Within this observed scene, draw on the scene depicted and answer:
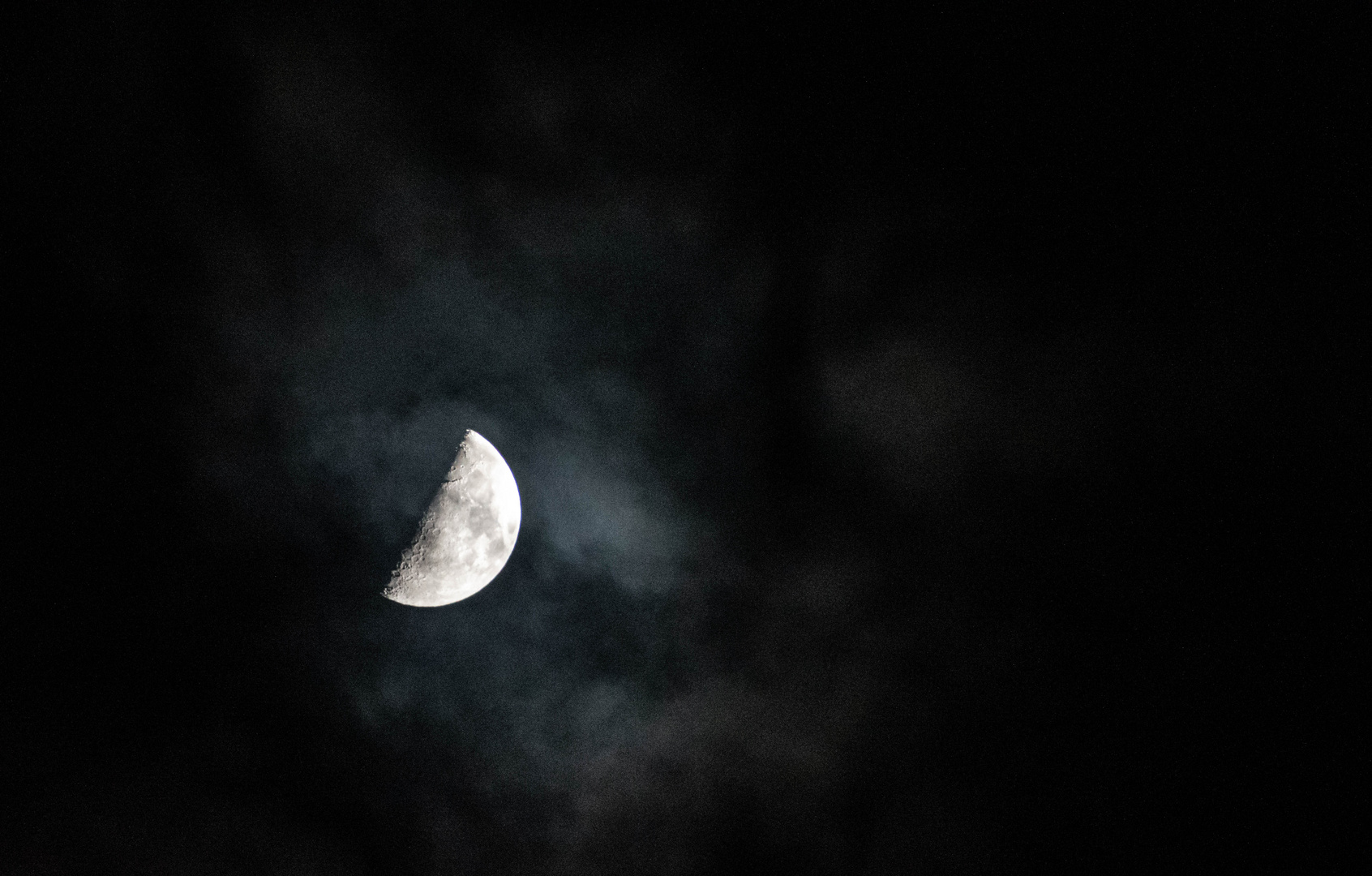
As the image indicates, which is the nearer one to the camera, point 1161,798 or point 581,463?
point 1161,798

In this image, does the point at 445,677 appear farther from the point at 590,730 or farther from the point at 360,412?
the point at 360,412

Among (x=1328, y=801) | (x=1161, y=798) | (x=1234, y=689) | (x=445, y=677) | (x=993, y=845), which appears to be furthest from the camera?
(x=445, y=677)

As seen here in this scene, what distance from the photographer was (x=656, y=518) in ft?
31.1

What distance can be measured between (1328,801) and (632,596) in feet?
29.1

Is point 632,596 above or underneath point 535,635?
above

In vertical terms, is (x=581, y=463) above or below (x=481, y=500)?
above

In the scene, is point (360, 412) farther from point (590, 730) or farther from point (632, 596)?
point (590, 730)

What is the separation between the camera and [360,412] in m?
8.56

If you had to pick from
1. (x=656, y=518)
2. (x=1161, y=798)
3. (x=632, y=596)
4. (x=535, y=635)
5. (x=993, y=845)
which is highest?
(x=656, y=518)

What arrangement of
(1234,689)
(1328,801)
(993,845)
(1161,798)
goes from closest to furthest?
1. (1328,801)
2. (1234,689)
3. (1161,798)
4. (993,845)

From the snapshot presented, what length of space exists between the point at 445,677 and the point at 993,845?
8595mm

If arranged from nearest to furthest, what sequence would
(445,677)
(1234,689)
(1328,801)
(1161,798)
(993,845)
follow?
(1328,801), (1234,689), (1161,798), (993,845), (445,677)

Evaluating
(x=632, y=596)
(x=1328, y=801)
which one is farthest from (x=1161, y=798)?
(x=632, y=596)

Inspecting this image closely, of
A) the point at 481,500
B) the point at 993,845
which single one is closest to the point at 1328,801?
the point at 993,845
